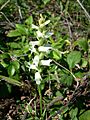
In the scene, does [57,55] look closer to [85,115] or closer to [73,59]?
[73,59]

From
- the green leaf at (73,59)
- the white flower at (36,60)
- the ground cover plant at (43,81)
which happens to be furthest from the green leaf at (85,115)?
the white flower at (36,60)

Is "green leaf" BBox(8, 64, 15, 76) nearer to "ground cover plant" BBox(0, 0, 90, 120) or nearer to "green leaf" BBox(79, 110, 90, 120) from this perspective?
"ground cover plant" BBox(0, 0, 90, 120)

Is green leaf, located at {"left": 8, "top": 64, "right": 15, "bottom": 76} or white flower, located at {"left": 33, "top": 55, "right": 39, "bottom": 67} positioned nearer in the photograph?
white flower, located at {"left": 33, "top": 55, "right": 39, "bottom": 67}

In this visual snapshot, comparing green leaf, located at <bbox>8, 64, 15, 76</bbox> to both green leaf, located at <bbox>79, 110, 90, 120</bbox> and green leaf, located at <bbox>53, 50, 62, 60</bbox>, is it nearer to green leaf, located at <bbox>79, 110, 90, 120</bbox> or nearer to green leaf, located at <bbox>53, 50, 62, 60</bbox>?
green leaf, located at <bbox>53, 50, 62, 60</bbox>

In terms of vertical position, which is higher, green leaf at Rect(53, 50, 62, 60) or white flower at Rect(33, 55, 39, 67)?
white flower at Rect(33, 55, 39, 67)

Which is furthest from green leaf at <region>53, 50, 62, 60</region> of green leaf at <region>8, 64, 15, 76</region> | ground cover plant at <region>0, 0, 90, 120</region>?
green leaf at <region>8, 64, 15, 76</region>

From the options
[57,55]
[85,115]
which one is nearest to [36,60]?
[57,55]

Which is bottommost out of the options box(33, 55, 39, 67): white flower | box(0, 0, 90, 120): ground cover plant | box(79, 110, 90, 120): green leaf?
box(79, 110, 90, 120): green leaf

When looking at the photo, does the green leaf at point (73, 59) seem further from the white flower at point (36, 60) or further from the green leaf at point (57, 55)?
the white flower at point (36, 60)

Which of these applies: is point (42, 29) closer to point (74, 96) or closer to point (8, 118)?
point (74, 96)

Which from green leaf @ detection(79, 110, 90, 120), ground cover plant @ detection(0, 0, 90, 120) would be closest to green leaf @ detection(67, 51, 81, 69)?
ground cover plant @ detection(0, 0, 90, 120)

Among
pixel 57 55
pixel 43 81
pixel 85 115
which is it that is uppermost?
pixel 57 55
